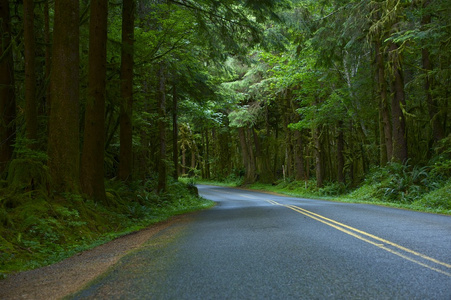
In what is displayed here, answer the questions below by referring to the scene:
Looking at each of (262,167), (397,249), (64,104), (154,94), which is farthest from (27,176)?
(262,167)

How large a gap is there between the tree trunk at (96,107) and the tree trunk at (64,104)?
1168 mm

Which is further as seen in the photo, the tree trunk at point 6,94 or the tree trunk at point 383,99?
the tree trunk at point 383,99

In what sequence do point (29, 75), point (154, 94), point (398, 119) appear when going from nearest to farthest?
point (29, 75) → point (398, 119) → point (154, 94)

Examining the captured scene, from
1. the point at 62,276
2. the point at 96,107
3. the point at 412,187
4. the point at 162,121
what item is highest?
the point at 162,121

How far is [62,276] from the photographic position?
196 inches

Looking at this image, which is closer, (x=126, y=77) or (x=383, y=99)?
(x=126, y=77)

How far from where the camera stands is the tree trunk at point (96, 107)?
10.7 meters

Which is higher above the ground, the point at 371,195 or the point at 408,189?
the point at 408,189

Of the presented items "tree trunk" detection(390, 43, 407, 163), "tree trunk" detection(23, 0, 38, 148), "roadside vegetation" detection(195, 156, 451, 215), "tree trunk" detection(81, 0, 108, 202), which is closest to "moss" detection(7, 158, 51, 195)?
"tree trunk" detection(23, 0, 38, 148)

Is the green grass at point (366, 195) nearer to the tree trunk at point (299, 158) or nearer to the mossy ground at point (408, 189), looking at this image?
the mossy ground at point (408, 189)

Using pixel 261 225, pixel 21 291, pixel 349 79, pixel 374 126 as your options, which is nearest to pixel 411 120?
pixel 349 79

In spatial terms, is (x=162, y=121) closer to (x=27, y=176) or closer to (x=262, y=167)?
(x=27, y=176)

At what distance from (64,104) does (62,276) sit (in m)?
5.59

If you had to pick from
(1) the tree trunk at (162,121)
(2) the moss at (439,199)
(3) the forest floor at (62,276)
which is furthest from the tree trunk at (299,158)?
(3) the forest floor at (62,276)
